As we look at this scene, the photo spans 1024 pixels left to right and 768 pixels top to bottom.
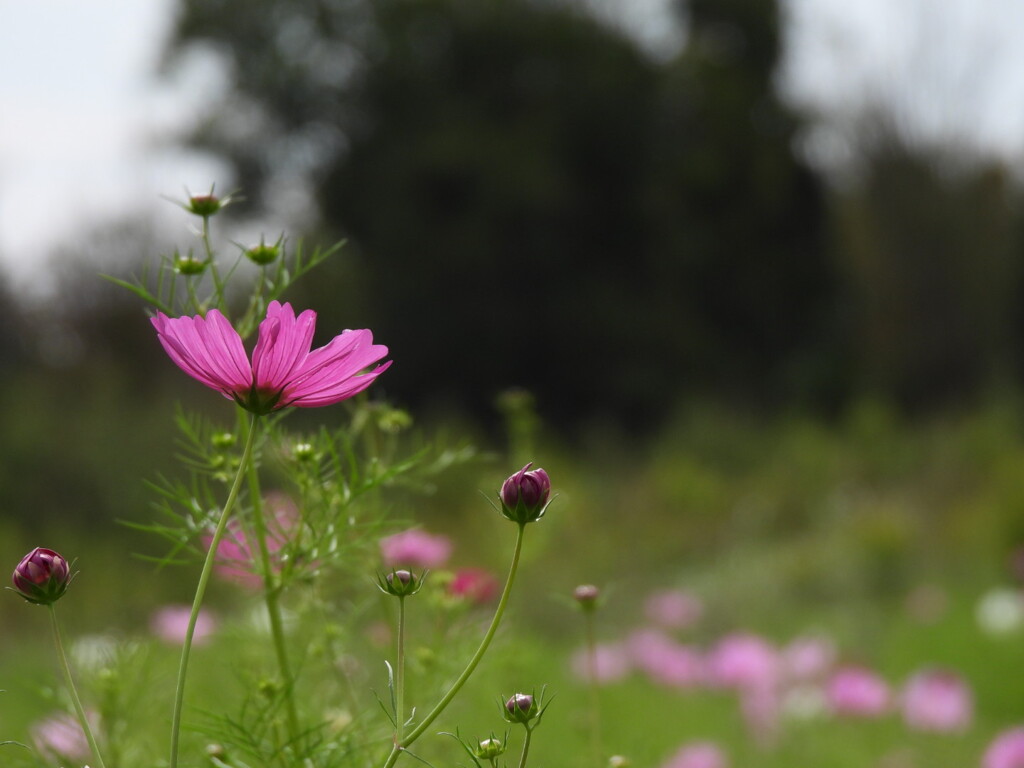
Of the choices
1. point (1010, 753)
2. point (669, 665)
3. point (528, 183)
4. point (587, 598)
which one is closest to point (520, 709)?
point (587, 598)

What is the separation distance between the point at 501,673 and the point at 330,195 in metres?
7.28

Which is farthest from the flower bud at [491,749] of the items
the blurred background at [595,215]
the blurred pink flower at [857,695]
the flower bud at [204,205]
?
the blurred background at [595,215]

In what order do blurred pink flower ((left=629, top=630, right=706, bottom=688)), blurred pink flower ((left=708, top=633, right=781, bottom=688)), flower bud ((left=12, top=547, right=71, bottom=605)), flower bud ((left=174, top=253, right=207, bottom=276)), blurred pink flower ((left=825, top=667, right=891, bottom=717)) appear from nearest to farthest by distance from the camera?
1. flower bud ((left=12, top=547, right=71, bottom=605))
2. flower bud ((left=174, top=253, right=207, bottom=276))
3. blurred pink flower ((left=825, top=667, right=891, bottom=717))
4. blurred pink flower ((left=708, top=633, right=781, bottom=688))
5. blurred pink flower ((left=629, top=630, right=706, bottom=688))

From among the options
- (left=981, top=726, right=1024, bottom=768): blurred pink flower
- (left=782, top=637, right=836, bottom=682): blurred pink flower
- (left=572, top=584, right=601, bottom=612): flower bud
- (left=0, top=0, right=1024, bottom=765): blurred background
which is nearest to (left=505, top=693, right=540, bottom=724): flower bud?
(left=572, top=584, right=601, bottom=612): flower bud

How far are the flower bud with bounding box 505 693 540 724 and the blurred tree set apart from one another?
7.46m

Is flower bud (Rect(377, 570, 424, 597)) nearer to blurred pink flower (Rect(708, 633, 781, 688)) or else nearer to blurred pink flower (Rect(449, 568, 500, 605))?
blurred pink flower (Rect(449, 568, 500, 605))

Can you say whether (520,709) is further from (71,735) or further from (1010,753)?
(1010,753)

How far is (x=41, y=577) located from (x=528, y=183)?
7.50 meters

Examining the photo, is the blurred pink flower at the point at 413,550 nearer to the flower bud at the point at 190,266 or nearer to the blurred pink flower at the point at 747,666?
the flower bud at the point at 190,266

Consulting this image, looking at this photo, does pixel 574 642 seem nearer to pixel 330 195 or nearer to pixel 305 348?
pixel 305 348

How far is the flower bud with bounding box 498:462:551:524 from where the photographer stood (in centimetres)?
36

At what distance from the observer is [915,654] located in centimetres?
269

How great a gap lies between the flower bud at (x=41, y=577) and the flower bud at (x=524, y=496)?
5.2 inches

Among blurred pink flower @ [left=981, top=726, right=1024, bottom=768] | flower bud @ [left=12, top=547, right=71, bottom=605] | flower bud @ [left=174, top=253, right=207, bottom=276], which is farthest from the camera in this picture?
blurred pink flower @ [left=981, top=726, right=1024, bottom=768]
